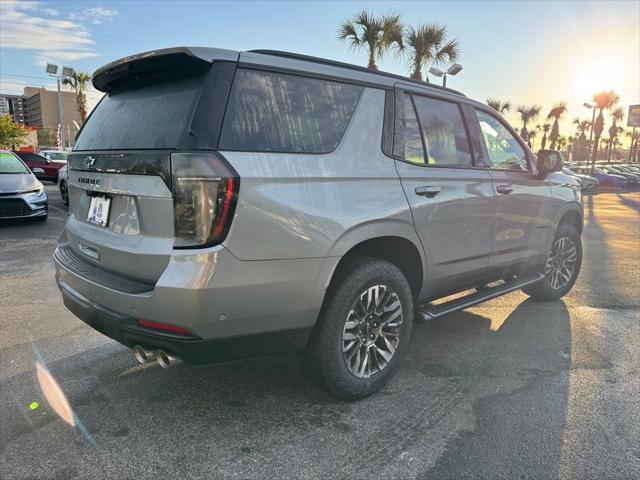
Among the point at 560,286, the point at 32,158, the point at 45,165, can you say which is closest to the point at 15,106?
the point at 32,158

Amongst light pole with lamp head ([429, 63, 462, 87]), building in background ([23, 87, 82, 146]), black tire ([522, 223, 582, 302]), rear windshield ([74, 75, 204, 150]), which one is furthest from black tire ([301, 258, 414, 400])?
building in background ([23, 87, 82, 146])

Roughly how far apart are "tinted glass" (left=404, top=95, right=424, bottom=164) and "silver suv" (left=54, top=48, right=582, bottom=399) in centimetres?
2

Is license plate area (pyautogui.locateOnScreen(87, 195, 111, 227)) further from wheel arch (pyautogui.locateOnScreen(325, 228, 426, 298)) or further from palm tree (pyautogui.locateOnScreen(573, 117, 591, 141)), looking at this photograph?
palm tree (pyautogui.locateOnScreen(573, 117, 591, 141))

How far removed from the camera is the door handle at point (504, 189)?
3.90m

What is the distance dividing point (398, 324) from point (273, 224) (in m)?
1.24

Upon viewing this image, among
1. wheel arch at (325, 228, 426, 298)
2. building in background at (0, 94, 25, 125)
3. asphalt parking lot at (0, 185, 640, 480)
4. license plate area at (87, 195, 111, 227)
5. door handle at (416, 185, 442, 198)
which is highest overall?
building in background at (0, 94, 25, 125)

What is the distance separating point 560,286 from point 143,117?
182 inches

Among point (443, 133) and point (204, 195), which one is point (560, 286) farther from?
point (204, 195)

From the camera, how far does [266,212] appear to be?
2336 mm

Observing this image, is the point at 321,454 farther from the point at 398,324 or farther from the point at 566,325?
the point at 566,325

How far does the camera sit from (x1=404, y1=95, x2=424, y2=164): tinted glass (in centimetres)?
318

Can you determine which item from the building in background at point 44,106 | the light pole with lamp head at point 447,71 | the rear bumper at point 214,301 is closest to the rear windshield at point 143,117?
the rear bumper at point 214,301

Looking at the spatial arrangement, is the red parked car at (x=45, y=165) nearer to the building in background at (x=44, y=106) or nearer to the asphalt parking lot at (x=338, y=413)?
the asphalt parking lot at (x=338, y=413)

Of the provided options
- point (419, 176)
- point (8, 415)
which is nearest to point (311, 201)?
point (419, 176)
